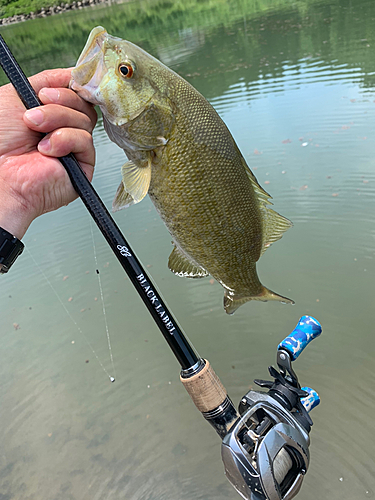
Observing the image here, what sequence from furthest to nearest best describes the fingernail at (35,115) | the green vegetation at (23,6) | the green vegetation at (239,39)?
the green vegetation at (23,6)
the green vegetation at (239,39)
the fingernail at (35,115)

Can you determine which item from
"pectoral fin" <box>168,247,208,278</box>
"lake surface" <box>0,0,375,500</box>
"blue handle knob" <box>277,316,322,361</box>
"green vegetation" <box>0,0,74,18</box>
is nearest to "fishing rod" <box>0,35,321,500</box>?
"blue handle knob" <box>277,316,322,361</box>

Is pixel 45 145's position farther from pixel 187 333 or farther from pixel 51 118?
pixel 187 333

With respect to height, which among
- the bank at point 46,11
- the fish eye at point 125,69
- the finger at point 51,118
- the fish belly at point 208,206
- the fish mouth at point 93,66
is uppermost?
the fish mouth at point 93,66

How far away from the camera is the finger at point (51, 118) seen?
53.2 inches

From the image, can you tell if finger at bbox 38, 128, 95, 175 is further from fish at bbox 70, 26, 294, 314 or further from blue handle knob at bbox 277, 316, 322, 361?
blue handle knob at bbox 277, 316, 322, 361

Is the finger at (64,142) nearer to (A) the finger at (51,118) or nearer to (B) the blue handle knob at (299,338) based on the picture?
(A) the finger at (51,118)

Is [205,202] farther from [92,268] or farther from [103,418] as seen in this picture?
[92,268]

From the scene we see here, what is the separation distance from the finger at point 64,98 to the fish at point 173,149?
9 cm

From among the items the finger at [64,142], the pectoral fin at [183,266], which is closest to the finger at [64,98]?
the finger at [64,142]

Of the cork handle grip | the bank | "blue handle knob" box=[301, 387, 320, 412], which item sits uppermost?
the cork handle grip

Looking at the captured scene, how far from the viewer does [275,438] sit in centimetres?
128

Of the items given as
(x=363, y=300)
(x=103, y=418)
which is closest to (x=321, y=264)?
(x=363, y=300)

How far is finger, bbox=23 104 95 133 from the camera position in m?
1.35

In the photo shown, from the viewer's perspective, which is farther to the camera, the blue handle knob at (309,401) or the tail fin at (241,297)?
the tail fin at (241,297)
